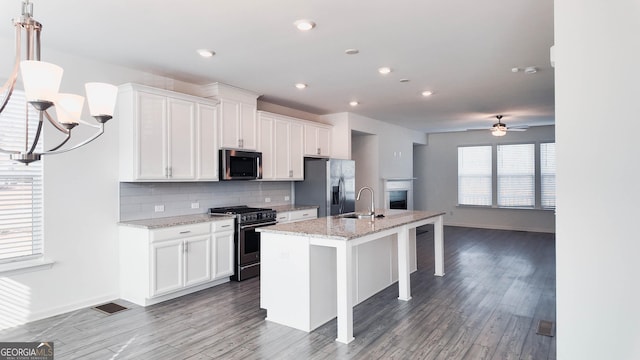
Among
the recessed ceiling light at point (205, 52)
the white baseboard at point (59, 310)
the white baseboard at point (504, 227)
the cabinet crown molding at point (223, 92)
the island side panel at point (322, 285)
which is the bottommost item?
the white baseboard at point (59, 310)

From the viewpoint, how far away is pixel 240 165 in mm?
5180

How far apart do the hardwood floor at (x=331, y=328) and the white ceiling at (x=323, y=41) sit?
8.68 feet

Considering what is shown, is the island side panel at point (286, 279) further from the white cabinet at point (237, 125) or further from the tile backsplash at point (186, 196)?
the white cabinet at point (237, 125)

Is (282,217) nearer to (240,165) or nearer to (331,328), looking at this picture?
(240,165)

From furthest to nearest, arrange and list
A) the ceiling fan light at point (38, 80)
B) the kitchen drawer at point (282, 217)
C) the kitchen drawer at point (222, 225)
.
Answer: the kitchen drawer at point (282, 217), the kitchen drawer at point (222, 225), the ceiling fan light at point (38, 80)

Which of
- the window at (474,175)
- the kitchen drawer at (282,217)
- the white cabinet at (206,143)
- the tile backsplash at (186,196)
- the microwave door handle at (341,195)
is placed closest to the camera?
the tile backsplash at (186,196)

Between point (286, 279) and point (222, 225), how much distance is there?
→ 1.60m

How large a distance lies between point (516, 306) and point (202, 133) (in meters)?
4.16

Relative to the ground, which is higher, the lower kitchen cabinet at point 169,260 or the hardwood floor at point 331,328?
the lower kitchen cabinet at point 169,260

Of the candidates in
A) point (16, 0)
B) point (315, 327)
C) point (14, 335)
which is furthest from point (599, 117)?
point (14, 335)

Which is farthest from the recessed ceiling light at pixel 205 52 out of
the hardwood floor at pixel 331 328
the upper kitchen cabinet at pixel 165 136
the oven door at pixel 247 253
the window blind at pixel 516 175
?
the window blind at pixel 516 175

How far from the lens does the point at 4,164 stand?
135 inches

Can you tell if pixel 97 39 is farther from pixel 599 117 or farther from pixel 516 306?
pixel 516 306

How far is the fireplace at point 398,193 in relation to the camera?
8.48m
